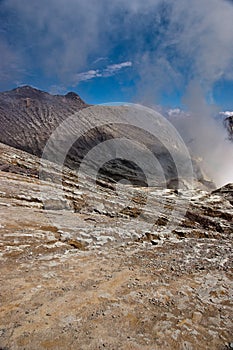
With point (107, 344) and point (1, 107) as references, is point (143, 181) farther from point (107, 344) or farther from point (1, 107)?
point (107, 344)

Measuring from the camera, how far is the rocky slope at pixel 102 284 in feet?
36.2

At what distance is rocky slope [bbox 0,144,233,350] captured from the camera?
11.0 metres

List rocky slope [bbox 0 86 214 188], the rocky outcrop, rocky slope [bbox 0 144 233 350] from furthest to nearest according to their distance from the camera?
1. the rocky outcrop
2. rocky slope [bbox 0 86 214 188]
3. rocky slope [bbox 0 144 233 350]

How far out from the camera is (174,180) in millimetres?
152000

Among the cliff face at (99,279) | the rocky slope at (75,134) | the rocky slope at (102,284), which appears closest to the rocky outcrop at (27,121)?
the rocky slope at (75,134)

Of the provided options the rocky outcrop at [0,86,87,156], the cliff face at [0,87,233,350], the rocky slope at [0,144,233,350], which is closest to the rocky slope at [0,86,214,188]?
the rocky outcrop at [0,86,87,156]

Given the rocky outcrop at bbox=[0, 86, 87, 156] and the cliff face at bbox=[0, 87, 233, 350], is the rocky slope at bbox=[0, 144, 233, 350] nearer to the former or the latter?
the cliff face at bbox=[0, 87, 233, 350]

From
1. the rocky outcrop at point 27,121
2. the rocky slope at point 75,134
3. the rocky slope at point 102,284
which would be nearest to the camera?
the rocky slope at point 102,284

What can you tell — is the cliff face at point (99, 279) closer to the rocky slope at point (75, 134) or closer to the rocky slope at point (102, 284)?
the rocky slope at point (102, 284)

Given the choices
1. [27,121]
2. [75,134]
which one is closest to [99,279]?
[75,134]

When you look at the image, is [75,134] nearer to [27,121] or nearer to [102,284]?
[27,121]

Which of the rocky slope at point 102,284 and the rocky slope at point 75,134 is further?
the rocky slope at point 75,134

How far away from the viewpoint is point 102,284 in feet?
53.2

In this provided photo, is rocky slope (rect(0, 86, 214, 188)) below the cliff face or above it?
above
